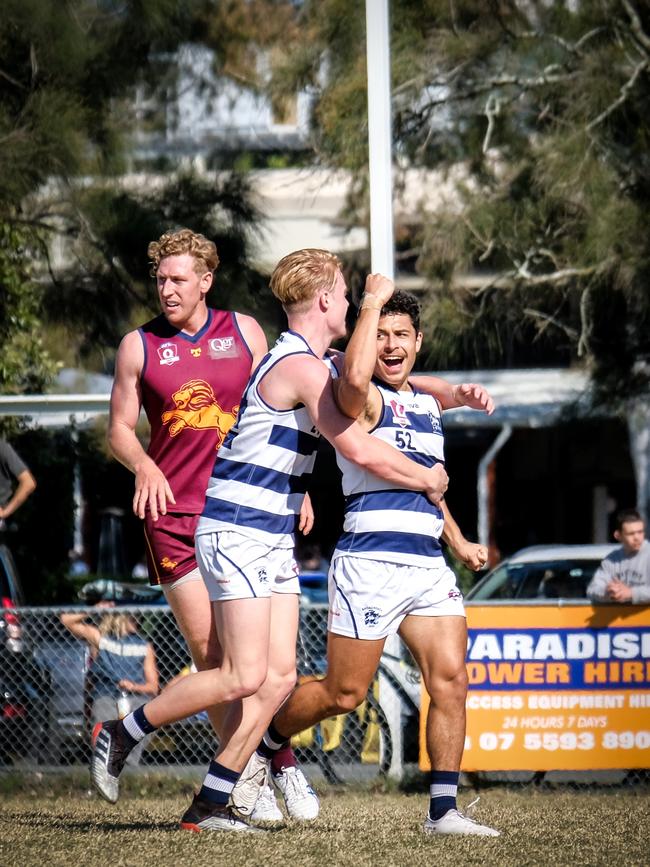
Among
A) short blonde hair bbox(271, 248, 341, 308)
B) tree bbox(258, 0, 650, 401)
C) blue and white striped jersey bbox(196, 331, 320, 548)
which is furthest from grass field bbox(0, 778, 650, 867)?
tree bbox(258, 0, 650, 401)

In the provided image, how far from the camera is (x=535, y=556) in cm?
917

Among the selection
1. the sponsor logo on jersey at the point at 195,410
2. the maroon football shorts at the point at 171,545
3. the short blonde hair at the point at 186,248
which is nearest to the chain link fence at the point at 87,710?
the maroon football shorts at the point at 171,545

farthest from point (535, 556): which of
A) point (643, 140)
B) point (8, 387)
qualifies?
point (8, 387)

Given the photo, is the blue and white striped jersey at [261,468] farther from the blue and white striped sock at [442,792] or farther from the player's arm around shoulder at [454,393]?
the blue and white striped sock at [442,792]

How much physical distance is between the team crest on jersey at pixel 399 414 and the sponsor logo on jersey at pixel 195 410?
696mm

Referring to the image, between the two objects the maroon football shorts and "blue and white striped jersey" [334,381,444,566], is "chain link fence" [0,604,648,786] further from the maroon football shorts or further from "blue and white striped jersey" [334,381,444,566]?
"blue and white striped jersey" [334,381,444,566]

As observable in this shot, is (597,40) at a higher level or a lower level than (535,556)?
higher

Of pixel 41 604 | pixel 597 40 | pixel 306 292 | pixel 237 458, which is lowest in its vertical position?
pixel 41 604

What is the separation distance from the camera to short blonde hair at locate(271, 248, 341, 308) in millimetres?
4883

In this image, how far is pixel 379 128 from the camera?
7969 mm

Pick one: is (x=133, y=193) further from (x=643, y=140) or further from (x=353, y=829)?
(x=353, y=829)

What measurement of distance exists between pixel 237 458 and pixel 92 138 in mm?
5217

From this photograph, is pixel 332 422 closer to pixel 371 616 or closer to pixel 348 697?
pixel 371 616

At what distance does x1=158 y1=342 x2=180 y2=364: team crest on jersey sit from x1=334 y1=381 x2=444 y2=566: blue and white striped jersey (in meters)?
0.80
